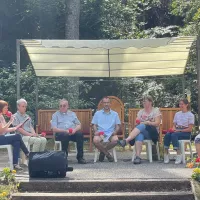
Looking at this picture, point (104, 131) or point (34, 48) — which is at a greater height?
point (34, 48)

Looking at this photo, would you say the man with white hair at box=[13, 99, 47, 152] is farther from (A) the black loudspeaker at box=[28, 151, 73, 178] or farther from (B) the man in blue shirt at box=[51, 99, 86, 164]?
(A) the black loudspeaker at box=[28, 151, 73, 178]

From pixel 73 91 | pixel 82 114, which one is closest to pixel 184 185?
pixel 82 114

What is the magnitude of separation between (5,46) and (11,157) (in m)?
9.32

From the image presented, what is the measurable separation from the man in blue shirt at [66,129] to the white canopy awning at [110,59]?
1.24m

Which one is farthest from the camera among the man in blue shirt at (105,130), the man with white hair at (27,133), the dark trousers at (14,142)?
the man in blue shirt at (105,130)

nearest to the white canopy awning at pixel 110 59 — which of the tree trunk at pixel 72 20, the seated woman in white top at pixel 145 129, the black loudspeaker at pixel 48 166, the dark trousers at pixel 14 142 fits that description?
the seated woman in white top at pixel 145 129

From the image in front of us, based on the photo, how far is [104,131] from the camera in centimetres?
843

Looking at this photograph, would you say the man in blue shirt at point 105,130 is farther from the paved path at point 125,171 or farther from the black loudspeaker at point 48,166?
the black loudspeaker at point 48,166

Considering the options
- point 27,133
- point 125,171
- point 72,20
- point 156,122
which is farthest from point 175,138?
point 72,20

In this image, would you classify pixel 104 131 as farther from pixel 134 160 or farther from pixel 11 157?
pixel 11 157

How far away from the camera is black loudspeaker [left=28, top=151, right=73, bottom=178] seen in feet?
20.7

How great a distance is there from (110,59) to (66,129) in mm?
2274

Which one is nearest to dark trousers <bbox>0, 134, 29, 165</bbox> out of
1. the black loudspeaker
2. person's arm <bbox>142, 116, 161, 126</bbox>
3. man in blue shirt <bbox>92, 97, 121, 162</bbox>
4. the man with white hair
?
the man with white hair

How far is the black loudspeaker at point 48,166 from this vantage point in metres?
6.30
